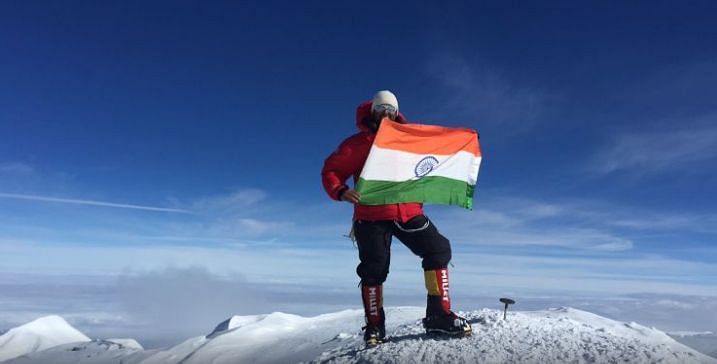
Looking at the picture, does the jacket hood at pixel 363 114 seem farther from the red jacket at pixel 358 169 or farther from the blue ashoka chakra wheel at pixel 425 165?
the blue ashoka chakra wheel at pixel 425 165

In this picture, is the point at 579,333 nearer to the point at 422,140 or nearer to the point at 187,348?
the point at 422,140

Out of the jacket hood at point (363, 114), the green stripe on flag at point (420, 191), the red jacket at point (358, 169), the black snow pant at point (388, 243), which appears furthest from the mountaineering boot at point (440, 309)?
the jacket hood at point (363, 114)

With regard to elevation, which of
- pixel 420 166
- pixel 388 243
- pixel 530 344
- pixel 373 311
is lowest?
pixel 530 344

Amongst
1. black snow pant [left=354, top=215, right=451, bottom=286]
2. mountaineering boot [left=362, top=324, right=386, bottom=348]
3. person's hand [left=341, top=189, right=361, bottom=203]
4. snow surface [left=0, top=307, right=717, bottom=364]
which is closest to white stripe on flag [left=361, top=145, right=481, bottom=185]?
person's hand [left=341, top=189, right=361, bottom=203]

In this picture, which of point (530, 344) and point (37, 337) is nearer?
point (530, 344)

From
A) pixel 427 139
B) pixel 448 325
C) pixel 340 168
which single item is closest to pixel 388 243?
pixel 340 168

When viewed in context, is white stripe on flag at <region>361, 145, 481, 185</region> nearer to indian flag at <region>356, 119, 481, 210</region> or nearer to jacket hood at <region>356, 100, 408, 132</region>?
indian flag at <region>356, 119, 481, 210</region>

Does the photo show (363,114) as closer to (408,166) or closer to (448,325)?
(408,166)
